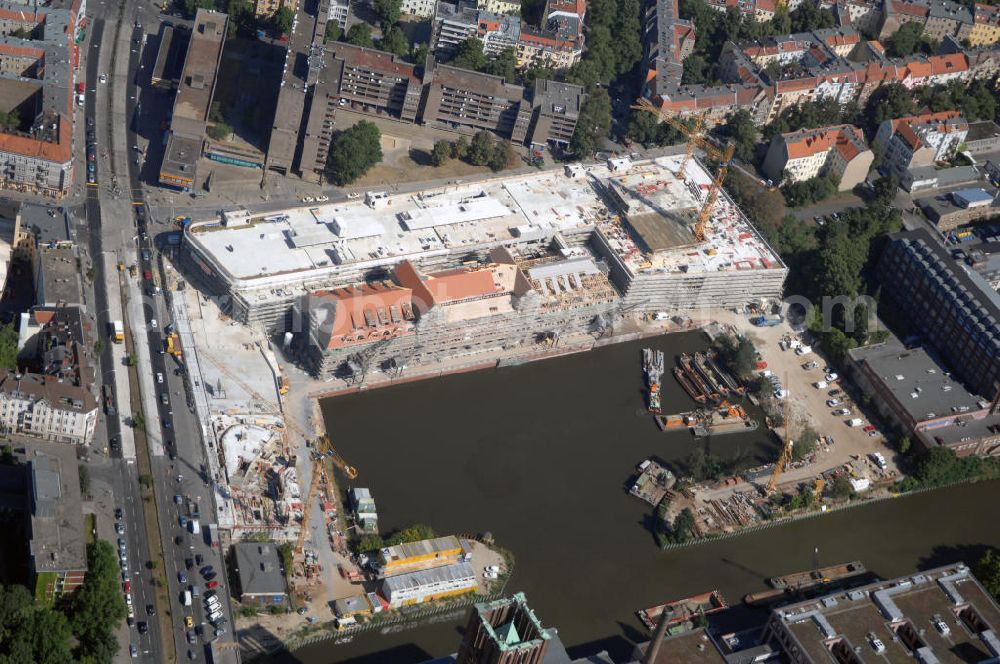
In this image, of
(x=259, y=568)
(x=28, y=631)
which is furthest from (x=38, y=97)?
(x=28, y=631)

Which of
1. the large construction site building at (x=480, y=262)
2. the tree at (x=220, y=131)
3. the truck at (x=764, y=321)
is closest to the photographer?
the large construction site building at (x=480, y=262)

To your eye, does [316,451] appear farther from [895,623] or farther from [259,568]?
[895,623]

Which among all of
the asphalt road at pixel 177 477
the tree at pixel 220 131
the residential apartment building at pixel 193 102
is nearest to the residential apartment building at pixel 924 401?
the asphalt road at pixel 177 477

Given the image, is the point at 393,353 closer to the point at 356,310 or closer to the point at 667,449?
the point at 356,310

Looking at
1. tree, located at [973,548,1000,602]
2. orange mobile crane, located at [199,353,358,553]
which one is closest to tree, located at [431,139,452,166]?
orange mobile crane, located at [199,353,358,553]

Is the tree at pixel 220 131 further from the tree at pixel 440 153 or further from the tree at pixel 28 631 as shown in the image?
the tree at pixel 28 631

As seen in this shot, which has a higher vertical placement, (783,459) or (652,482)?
(783,459)
